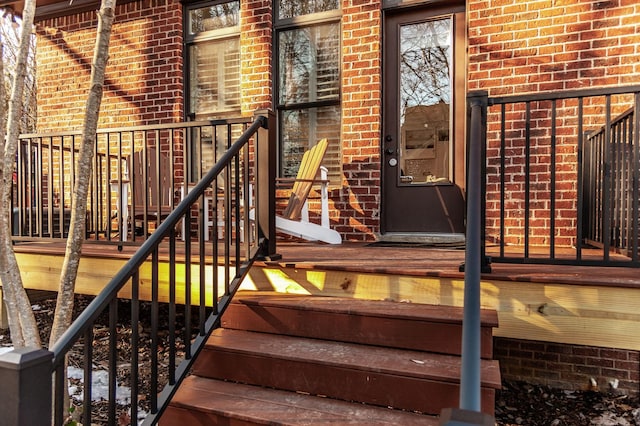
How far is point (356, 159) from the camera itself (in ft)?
13.1

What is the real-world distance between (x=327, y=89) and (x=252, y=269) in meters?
2.28

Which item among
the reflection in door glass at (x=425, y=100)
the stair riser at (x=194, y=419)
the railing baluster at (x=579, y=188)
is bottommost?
the stair riser at (x=194, y=419)

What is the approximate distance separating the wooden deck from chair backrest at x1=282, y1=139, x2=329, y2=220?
766 millimetres

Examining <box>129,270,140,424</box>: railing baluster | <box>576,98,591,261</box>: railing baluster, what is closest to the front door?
<box>576,98,591,261</box>: railing baluster

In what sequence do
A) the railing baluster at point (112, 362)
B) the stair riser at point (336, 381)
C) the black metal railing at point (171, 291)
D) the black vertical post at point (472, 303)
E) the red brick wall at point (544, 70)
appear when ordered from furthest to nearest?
the red brick wall at point (544, 70) < the stair riser at point (336, 381) < the railing baluster at point (112, 362) < the black metal railing at point (171, 291) < the black vertical post at point (472, 303)

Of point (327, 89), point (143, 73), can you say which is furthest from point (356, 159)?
point (143, 73)

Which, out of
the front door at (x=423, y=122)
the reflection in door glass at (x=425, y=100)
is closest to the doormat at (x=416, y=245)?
the front door at (x=423, y=122)

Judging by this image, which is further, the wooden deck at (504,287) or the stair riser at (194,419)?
the wooden deck at (504,287)

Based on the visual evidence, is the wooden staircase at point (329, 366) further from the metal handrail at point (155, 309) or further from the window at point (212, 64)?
the window at point (212, 64)

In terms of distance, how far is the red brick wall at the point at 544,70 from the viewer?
3.23m

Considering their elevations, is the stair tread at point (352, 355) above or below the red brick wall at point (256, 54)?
below

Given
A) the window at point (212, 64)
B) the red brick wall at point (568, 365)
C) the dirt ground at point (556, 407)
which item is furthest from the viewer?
the window at point (212, 64)

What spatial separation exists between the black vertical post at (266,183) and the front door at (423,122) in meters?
1.57

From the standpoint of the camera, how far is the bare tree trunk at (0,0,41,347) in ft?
7.61
